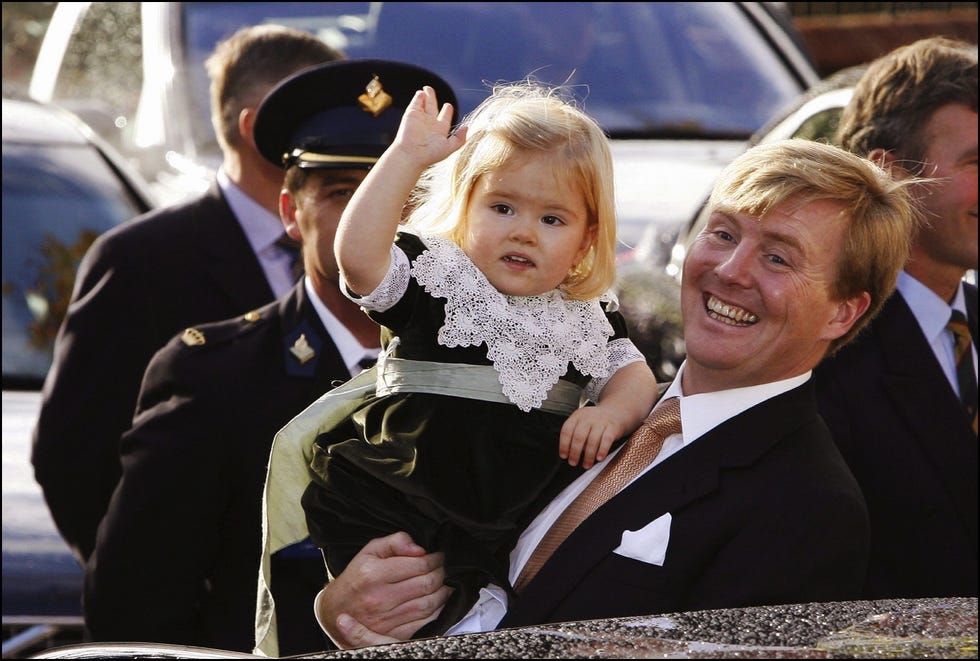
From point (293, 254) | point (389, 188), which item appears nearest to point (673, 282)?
point (293, 254)

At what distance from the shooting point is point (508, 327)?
2475 mm

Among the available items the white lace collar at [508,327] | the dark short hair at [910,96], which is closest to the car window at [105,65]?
the dark short hair at [910,96]

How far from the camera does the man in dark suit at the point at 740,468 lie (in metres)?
2.22

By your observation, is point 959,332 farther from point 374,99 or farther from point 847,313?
point 374,99

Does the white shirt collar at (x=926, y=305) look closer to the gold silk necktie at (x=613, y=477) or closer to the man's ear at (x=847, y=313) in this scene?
the man's ear at (x=847, y=313)

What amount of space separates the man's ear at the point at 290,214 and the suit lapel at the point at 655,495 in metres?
1.06

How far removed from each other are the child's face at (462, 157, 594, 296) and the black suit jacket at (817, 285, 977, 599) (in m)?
0.92

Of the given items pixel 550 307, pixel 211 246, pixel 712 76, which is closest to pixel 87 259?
pixel 211 246

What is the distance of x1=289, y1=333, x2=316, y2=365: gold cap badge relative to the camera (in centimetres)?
290

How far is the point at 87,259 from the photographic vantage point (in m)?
3.76

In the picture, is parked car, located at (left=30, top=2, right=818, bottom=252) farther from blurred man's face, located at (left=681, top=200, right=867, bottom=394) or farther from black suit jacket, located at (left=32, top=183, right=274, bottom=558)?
blurred man's face, located at (left=681, top=200, right=867, bottom=394)

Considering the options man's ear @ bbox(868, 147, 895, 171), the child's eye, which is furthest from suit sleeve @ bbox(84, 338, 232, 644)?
man's ear @ bbox(868, 147, 895, 171)

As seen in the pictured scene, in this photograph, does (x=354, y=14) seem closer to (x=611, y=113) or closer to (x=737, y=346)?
(x=611, y=113)

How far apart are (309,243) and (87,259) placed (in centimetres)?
102
